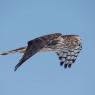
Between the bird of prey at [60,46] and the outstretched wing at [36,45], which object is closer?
the outstretched wing at [36,45]

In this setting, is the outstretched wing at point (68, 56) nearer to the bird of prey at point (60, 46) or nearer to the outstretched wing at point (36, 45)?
the bird of prey at point (60, 46)

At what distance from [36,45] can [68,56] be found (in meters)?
3.95

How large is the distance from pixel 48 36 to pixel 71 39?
6.44 feet

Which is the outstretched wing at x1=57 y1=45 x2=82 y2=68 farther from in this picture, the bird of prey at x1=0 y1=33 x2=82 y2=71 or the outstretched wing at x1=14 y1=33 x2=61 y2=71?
the outstretched wing at x1=14 y1=33 x2=61 y2=71

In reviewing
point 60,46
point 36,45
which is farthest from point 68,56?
point 36,45

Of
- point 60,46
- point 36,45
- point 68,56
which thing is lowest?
point 68,56

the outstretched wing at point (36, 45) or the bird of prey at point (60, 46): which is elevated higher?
the outstretched wing at point (36, 45)

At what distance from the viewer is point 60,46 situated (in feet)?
62.3

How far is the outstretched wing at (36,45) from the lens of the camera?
1509cm

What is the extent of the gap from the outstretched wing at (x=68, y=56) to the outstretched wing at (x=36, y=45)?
1075 millimetres

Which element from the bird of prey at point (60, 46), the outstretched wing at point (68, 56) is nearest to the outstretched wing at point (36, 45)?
the bird of prey at point (60, 46)

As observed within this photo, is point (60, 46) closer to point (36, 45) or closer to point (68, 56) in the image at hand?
point (68, 56)

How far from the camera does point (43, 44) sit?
17125 millimetres

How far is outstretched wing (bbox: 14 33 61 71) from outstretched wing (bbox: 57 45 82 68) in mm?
1075
